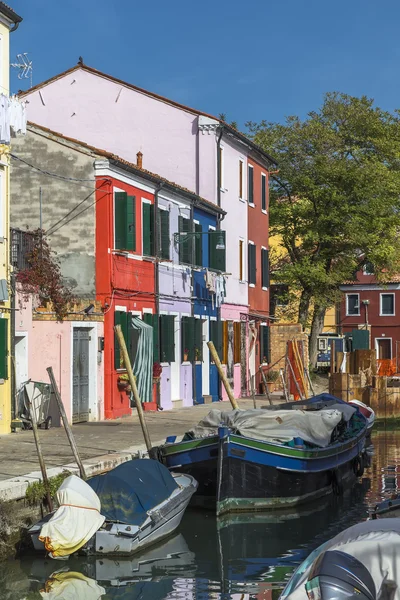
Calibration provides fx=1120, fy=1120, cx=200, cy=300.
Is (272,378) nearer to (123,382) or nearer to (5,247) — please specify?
(123,382)

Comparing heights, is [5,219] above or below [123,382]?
above

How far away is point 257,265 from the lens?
43.2m

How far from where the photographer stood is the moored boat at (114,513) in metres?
14.4

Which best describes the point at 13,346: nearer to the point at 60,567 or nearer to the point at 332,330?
the point at 60,567

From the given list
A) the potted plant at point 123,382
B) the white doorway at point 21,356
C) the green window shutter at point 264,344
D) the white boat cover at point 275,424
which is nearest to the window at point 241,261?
the green window shutter at point 264,344

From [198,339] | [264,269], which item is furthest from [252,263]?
[198,339]

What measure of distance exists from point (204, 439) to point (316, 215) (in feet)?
101

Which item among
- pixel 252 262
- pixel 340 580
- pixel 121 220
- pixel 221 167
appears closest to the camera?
pixel 340 580

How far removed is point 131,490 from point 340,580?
7.45m

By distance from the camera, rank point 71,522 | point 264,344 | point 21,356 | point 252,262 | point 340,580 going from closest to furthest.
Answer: point 340,580 < point 71,522 < point 21,356 < point 252,262 < point 264,344

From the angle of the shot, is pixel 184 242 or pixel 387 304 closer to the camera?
pixel 184 242

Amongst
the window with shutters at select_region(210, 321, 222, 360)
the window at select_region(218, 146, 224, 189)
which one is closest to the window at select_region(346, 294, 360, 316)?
the window at select_region(218, 146, 224, 189)

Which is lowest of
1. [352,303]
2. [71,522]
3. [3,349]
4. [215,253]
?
[71,522]

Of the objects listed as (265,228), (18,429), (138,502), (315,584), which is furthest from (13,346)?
(265,228)
